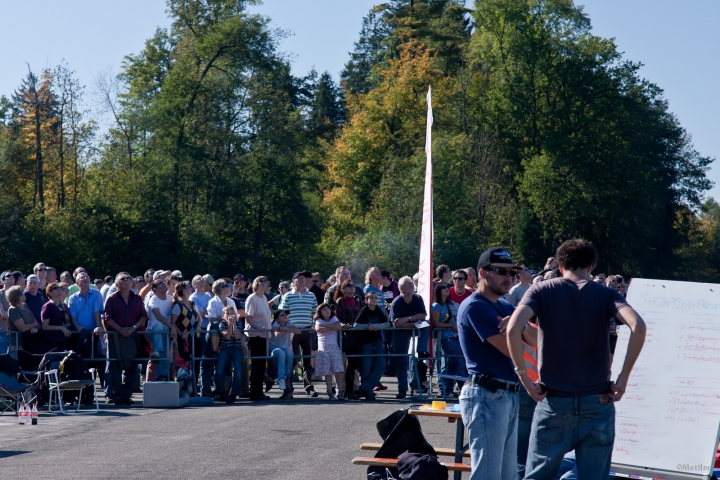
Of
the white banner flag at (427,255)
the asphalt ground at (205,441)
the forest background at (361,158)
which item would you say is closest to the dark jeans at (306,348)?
the asphalt ground at (205,441)

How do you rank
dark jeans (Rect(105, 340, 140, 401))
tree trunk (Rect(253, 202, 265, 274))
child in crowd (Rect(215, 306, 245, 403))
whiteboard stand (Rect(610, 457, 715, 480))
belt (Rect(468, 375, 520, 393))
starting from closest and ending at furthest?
belt (Rect(468, 375, 520, 393)) < whiteboard stand (Rect(610, 457, 715, 480)) < dark jeans (Rect(105, 340, 140, 401)) < child in crowd (Rect(215, 306, 245, 403)) < tree trunk (Rect(253, 202, 265, 274))

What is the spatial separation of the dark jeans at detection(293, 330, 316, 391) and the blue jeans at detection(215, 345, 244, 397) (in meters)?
1.51

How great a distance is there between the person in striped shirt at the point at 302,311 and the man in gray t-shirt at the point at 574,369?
10.8 metres

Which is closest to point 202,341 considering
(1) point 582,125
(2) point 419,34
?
(1) point 582,125

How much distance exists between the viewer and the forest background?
157ft

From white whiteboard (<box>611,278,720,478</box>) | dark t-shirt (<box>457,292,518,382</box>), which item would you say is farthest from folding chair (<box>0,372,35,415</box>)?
dark t-shirt (<box>457,292,518,382</box>)

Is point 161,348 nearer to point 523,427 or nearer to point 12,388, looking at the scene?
point 12,388

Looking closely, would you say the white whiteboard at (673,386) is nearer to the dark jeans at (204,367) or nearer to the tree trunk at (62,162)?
the dark jeans at (204,367)

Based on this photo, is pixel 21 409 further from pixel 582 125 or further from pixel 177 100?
pixel 582 125

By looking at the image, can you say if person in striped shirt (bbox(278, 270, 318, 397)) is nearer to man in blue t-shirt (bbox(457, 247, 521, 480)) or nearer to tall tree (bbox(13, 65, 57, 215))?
man in blue t-shirt (bbox(457, 247, 521, 480))

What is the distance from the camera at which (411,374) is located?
16047mm

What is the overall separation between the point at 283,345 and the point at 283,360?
0.29 metres

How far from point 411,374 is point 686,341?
29.4 feet

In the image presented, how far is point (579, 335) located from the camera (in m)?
5.60
